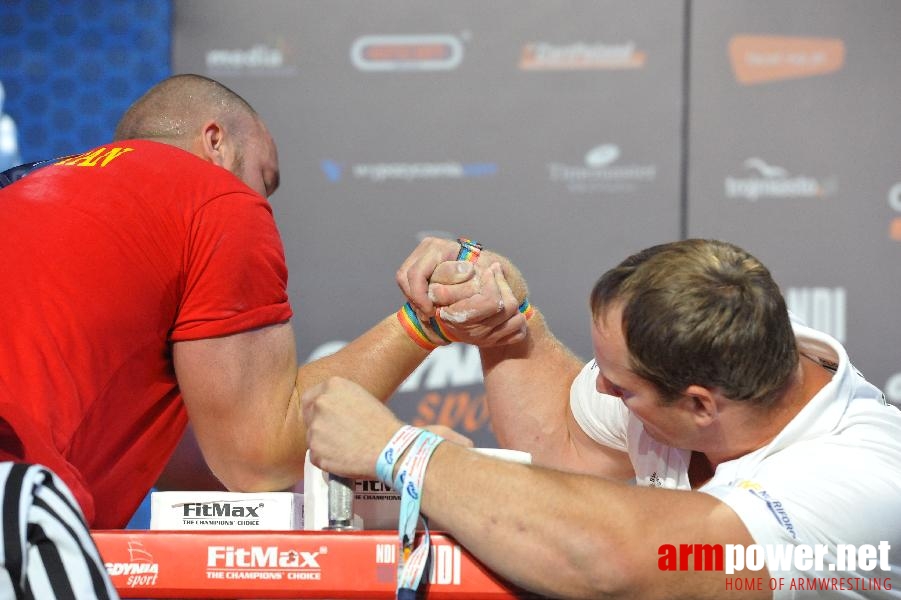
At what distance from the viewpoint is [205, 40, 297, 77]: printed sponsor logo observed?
4266 mm

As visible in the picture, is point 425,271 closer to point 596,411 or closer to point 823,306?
point 596,411

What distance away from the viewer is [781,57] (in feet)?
13.6

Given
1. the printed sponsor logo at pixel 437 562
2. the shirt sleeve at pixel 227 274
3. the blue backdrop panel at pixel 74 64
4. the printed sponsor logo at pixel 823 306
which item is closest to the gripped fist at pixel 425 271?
the shirt sleeve at pixel 227 274

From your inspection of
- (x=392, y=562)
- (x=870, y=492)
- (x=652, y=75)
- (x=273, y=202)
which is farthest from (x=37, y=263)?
(x=652, y=75)

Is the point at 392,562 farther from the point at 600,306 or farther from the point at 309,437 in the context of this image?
the point at 600,306

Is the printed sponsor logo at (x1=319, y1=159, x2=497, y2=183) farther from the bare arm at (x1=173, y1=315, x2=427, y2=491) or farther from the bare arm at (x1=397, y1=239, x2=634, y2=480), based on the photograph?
the bare arm at (x1=173, y1=315, x2=427, y2=491)

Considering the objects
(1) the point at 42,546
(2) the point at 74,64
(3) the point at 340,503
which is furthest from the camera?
(2) the point at 74,64

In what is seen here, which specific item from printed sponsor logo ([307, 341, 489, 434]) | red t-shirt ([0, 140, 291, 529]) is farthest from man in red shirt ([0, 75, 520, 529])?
printed sponsor logo ([307, 341, 489, 434])

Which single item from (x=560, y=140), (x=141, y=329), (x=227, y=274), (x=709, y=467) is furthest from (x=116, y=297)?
(x=560, y=140)

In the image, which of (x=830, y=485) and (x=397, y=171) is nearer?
(x=830, y=485)

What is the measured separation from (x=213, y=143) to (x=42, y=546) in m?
1.16

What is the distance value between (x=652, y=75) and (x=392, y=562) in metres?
3.16

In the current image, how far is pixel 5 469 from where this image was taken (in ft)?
4.04

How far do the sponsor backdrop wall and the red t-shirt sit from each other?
2301 millimetres
